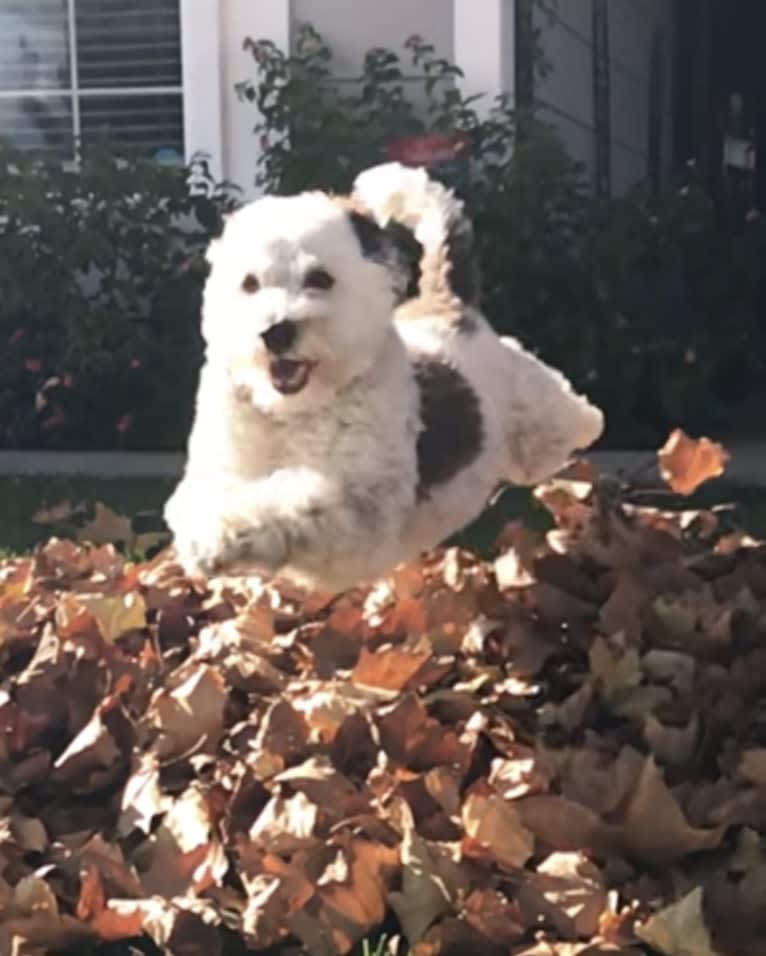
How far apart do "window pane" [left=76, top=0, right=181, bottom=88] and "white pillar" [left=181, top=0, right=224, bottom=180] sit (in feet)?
1.19

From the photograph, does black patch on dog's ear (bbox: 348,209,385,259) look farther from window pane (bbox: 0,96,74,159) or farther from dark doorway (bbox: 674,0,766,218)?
dark doorway (bbox: 674,0,766,218)

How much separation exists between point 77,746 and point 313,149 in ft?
17.8

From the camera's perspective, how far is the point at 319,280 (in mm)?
3316

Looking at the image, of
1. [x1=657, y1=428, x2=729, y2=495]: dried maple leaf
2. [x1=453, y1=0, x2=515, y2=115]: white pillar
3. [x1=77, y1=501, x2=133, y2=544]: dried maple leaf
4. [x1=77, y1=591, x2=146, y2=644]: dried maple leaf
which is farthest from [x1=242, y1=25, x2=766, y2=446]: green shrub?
[x1=77, y1=591, x2=146, y2=644]: dried maple leaf

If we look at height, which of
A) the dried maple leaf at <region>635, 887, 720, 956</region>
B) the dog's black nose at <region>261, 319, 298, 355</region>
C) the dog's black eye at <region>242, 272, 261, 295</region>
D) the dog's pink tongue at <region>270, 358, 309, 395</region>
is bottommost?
the dried maple leaf at <region>635, 887, 720, 956</region>

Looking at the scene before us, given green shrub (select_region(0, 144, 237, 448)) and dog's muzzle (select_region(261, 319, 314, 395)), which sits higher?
dog's muzzle (select_region(261, 319, 314, 395))

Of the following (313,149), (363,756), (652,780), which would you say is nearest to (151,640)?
(363,756)

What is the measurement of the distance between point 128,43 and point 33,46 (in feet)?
1.73

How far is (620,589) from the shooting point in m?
4.16

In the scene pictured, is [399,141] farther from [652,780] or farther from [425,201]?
[652,780]

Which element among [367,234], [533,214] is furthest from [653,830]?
[533,214]

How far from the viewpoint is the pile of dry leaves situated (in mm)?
3416

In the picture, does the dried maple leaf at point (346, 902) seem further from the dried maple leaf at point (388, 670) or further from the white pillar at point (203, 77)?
the white pillar at point (203, 77)

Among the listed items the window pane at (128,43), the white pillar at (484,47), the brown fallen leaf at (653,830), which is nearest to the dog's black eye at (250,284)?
the brown fallen leaf at (653,830)
